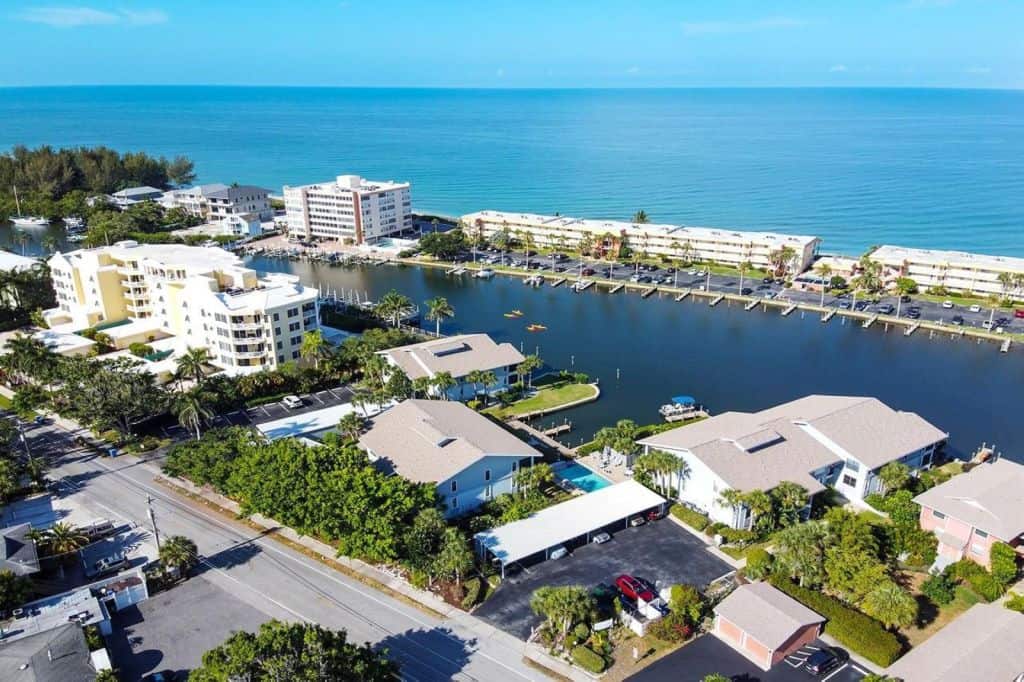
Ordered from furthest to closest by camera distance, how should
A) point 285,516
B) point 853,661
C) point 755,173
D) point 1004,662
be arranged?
point 755,173 < point 285,516 < point 853,661 < point 1004,662

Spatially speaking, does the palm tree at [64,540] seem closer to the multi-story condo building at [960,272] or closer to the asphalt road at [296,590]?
the asphalt road at [296,590]

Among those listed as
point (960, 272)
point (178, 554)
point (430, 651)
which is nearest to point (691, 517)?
point (430, 651)

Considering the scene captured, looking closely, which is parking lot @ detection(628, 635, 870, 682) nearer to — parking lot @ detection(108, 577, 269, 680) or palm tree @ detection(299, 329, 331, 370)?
parking lot @ detection(108, 577, 269, 680)

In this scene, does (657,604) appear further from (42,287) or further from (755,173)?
(755,173)

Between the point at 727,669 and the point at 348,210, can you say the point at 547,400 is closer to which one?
the point at 727,669

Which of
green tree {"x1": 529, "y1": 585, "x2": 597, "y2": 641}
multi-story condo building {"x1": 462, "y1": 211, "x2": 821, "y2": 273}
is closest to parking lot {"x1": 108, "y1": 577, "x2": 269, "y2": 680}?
green tree {"x1": 529, "y1": 585, "x2": 597, "y2": 641}

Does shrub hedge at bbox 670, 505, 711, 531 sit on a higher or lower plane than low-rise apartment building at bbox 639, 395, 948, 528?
lower

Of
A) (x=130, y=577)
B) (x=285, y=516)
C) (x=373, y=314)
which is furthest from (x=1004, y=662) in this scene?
(x=373, y=314)
